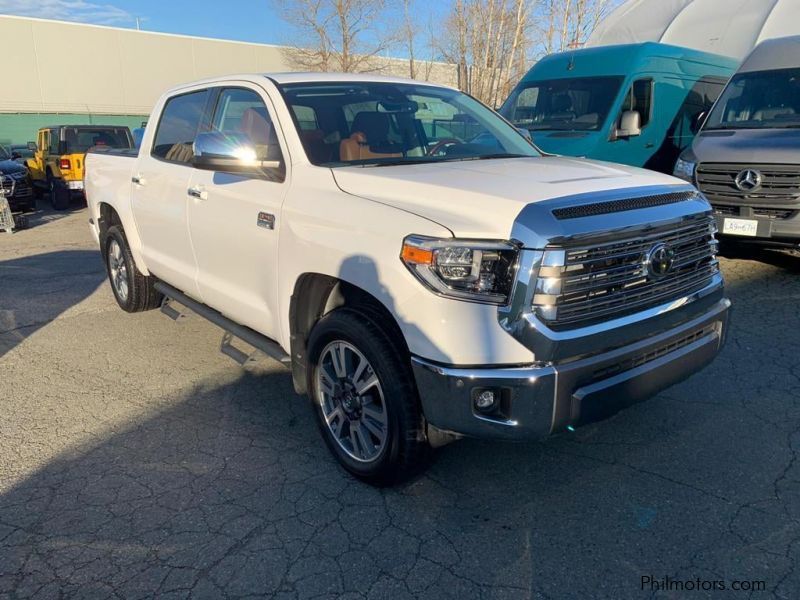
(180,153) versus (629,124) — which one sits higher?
(629,124)

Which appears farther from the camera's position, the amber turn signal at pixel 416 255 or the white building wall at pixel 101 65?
the white building wall at pixel 101 65

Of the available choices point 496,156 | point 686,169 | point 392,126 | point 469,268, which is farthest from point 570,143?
point 469,268

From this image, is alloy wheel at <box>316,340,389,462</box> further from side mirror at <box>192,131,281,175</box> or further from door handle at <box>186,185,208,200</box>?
door handle at <box>186,185,208,200</box>

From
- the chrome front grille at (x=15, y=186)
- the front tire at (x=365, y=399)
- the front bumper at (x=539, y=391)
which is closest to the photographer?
the front bumper at (x=539, y=391)

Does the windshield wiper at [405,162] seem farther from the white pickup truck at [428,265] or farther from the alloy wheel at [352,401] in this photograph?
the alloy wheel at [352,401]

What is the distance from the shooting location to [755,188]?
6.40 meters

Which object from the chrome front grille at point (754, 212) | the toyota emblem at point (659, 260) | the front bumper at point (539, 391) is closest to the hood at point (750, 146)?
the chrome front grille at point (754, 212)

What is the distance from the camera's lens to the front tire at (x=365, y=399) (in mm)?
2789

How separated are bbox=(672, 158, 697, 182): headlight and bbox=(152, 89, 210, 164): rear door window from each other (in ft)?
17.3

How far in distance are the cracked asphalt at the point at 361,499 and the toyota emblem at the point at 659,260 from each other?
1.06 m

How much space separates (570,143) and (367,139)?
531cm

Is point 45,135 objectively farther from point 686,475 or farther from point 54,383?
point 686,475

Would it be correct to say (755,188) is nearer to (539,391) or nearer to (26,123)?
(539,391)

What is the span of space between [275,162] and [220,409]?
165cm
